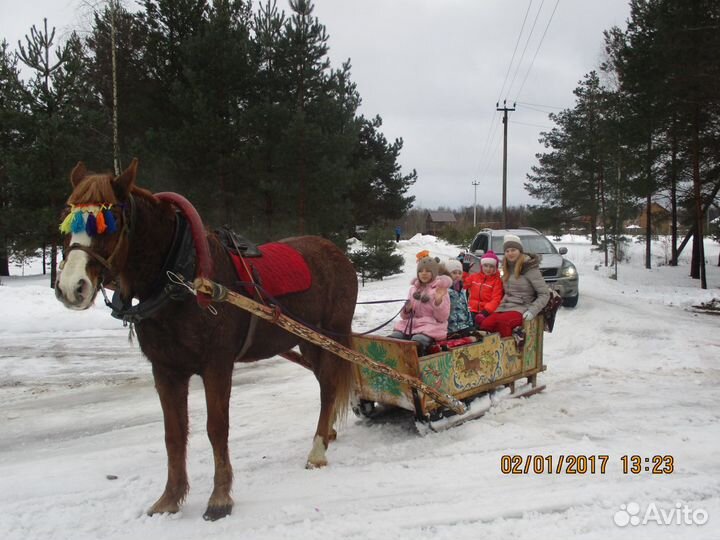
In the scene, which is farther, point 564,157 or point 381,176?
point 564,157

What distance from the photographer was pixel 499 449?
3916 mm

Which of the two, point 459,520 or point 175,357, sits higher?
point 175,357

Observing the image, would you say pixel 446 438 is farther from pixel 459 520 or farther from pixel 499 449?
pixel 459 520

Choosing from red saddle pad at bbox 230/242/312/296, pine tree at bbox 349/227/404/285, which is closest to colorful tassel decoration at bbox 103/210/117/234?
red saddle pad at bbox 230/242/312/296

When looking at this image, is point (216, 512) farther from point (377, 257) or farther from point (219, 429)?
point (377, 257)

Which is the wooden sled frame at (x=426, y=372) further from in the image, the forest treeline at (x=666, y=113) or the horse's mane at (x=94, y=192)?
the forest treeline at (x=666, y=113)

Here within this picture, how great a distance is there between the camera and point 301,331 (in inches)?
131

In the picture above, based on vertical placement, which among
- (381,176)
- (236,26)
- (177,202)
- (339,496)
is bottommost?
(339,496)

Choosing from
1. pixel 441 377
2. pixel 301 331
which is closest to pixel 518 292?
pixel 441 377

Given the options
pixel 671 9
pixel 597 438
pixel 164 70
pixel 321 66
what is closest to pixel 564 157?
pixel 671 9

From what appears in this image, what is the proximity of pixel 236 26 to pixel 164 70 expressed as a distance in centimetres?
245

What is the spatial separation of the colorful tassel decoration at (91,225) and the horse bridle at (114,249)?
0.26 ft

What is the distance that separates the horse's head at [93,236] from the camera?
2322mm

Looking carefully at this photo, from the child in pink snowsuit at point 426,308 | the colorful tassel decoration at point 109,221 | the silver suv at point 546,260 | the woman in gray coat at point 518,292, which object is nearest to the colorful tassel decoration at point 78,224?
the colorful tassel decoration at point 109,221
